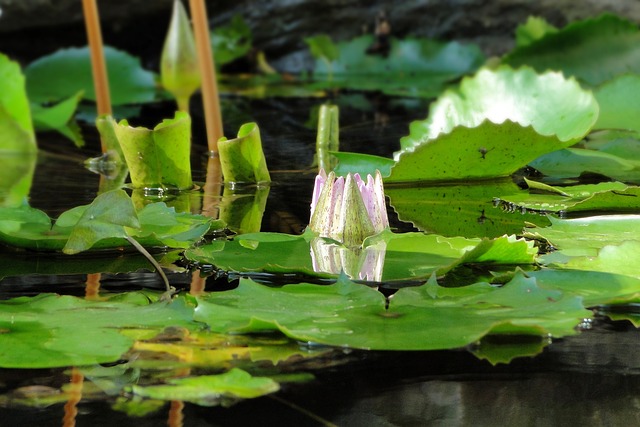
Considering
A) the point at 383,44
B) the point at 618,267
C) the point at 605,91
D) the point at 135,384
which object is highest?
the point at 383,44

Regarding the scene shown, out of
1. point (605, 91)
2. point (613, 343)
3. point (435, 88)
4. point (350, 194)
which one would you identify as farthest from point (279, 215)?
point (435, 88)

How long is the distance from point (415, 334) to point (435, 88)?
83.2 inches

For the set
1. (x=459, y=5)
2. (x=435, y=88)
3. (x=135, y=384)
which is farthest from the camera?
(x=459, y=5)

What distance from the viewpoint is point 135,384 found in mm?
608

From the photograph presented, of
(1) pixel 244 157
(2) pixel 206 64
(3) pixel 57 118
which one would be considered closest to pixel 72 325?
(1) pixel 244 157

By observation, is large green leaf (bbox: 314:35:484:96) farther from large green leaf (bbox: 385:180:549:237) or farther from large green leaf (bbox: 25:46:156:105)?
large green leaf (bbox: 385:180:549:237)

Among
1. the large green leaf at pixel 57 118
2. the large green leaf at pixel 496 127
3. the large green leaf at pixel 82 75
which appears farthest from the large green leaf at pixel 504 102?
the large green leaf at pixel 82 75

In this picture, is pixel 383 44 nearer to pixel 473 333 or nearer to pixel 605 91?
pixel 605 91

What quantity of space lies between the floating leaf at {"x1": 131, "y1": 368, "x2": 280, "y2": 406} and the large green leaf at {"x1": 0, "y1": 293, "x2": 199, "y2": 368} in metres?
0.06

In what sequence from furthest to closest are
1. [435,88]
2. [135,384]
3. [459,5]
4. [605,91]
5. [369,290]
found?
[459,5] → [435,88] → [605,91] → [369,290] → [135,384]

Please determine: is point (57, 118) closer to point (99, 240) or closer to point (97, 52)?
point (97, 52)

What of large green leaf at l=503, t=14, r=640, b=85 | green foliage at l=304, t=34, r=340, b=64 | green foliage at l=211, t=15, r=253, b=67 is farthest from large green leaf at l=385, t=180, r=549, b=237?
green foliage at l=211, t=15, r=253, b=67

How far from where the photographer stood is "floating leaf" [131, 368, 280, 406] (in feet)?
1.92

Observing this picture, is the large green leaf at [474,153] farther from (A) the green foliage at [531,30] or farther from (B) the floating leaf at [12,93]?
(A) the green foliage at [531,30]
